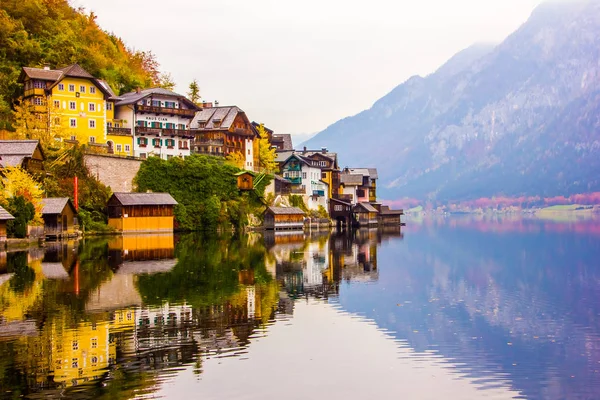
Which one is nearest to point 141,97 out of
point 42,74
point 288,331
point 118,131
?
point 118,131

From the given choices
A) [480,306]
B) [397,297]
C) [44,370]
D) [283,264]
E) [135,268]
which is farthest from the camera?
[283,264]

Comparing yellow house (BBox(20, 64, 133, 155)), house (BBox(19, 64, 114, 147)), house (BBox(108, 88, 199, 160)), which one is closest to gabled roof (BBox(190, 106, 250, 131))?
house (BBox(108, 88, 199, 160))

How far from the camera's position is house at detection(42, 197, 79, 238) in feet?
203

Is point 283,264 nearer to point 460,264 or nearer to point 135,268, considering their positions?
point 135,268

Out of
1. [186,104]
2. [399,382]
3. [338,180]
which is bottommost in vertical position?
[399,382]

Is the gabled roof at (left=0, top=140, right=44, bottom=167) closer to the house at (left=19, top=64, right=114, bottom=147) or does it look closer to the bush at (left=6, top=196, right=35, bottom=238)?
the bush at (left=6, top=196, right=35, bottom=238)

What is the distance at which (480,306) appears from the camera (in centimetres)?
2969

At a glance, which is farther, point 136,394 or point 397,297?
point 397,297

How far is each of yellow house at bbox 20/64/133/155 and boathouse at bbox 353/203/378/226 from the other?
148 ft

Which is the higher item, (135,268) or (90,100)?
(90,100)

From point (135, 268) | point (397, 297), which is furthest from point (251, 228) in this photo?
point (397, 297)

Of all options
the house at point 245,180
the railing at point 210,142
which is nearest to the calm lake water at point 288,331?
the house at point 245,180

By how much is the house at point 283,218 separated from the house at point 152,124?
13452 mm

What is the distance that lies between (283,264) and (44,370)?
1102 inches
